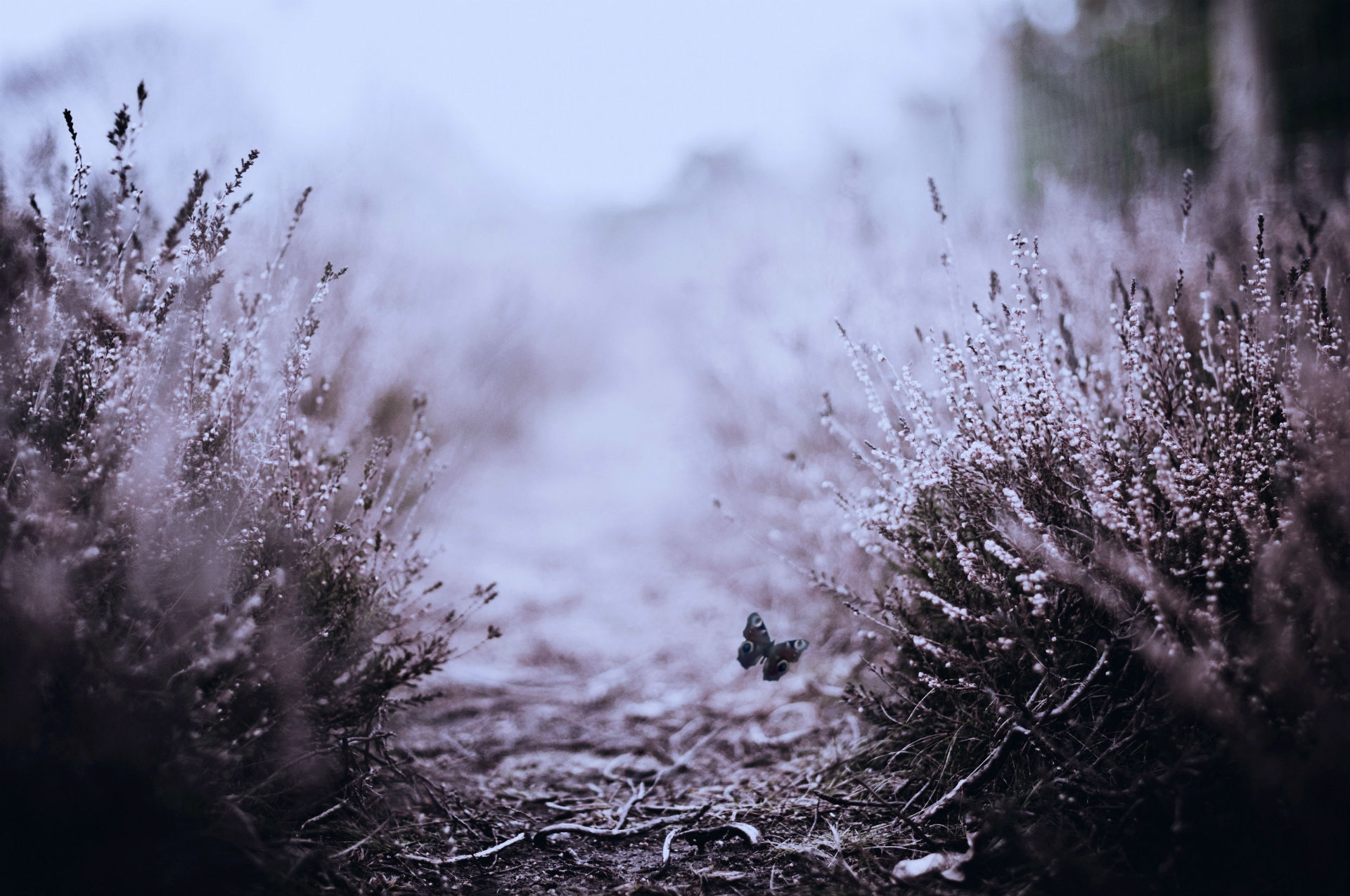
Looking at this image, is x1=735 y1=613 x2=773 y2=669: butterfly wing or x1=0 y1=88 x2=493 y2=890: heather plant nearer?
x1=0 y1=88 x2=493 y2=890: heather plant

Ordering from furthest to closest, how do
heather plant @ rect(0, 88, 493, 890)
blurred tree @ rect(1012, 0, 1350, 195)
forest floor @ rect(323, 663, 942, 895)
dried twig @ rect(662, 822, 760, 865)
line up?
blurred tree @ rect(1012, 0, 1350, 195), dried twig @ rect(662, 822, 760, 865), forest floor @ rect(323, 663, 942, 895), heather plant @ rect(0, 88, 493, 890)

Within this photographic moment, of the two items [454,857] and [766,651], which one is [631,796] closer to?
[454,857]

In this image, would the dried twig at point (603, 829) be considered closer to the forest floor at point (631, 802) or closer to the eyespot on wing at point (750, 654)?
the forest floor at point (631, 802)

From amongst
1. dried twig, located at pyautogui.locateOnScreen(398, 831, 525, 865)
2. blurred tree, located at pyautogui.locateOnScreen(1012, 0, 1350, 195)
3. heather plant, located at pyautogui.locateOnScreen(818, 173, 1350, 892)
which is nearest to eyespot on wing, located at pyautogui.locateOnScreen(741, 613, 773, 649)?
heather plant, located at pyautogui.locateOnScreen(818, 173, 1350, 892)

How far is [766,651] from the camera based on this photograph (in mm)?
1776

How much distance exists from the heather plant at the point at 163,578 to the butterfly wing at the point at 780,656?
2.77 feet

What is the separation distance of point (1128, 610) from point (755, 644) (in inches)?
33.6

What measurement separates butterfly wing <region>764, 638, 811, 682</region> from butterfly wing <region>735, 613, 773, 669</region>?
0.05 feet

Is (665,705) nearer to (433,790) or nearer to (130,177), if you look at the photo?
(433,790)

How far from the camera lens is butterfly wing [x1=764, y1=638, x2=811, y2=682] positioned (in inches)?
68.9

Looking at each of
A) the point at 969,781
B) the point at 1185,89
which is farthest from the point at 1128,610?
the point at 1185,89

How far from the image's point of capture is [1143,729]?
56.5 inches

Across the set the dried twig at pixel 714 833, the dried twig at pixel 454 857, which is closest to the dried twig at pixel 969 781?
the dried twig at pixel 714 833

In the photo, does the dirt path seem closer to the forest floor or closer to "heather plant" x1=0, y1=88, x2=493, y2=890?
the forest floor
